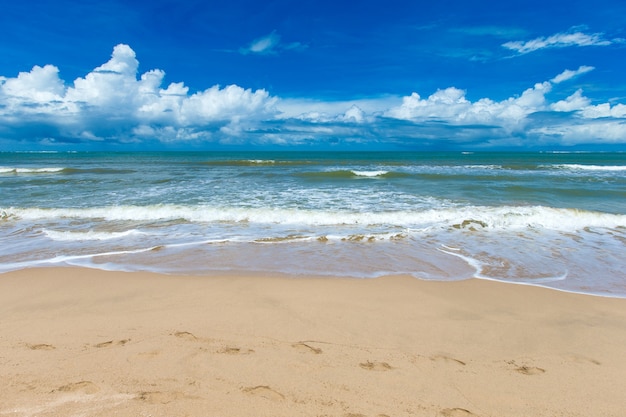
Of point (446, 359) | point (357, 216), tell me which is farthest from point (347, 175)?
point (446, 359)

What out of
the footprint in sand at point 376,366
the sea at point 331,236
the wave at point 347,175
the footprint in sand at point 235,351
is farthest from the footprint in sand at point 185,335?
the wave at point 347,175

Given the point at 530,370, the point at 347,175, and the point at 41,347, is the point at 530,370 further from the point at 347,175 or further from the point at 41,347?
the point at 347,175

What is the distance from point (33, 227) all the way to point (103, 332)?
28.9 ft

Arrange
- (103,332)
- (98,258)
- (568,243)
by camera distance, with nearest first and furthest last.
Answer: (103,332) < (98,258) < (568,243)

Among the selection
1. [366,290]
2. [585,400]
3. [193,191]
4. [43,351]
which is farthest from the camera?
[193,191]

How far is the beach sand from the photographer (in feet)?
9.77

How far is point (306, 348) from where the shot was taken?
12.6ft

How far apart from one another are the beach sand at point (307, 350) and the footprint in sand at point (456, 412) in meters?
0.01

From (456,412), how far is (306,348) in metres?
1.56

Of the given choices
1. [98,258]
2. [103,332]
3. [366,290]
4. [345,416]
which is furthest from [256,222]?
[345,416]

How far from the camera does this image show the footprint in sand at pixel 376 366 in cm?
347

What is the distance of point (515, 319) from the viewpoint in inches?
186

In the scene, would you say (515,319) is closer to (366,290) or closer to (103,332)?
(366,290)

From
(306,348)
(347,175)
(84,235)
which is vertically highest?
(347,175)
